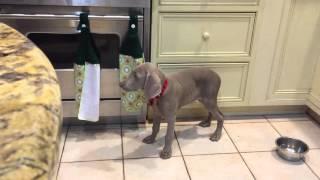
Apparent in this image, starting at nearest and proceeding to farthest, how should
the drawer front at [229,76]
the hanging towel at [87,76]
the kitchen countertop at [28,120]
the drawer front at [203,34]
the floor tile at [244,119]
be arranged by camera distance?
the kitchen countertop at [28,120]
the hanging towel at [87,76]
the drawer front at [203,34]
the drawer front at [229,76]
the floor tile at [244,119]

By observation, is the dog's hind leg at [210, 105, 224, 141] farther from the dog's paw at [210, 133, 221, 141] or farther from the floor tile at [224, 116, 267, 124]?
the floor tile at [224, 116, 267, 124]

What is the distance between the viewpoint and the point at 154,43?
1.87 metres

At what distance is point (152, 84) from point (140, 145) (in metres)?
0.46

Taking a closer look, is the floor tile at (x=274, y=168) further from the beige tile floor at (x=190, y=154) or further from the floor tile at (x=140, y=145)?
the floor tile at (x=140, y=145)

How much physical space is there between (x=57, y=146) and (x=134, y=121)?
5.39 ft

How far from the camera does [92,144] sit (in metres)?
1.89

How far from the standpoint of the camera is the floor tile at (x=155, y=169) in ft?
5.39

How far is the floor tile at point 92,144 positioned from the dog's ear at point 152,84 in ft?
1.41

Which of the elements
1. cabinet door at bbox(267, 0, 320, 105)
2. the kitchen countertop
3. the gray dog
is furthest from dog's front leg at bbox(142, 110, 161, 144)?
the kitchen countertop

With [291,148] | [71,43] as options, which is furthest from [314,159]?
[71,43]

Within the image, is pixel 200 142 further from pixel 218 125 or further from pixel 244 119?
pixel 244 119

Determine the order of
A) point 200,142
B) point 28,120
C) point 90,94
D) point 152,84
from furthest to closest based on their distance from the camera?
point 200,142 < point 90,94 < point 152,84 < point 28,120

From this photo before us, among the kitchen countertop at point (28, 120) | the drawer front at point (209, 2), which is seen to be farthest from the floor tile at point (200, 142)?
the kitchen countertop at point (28, 120)

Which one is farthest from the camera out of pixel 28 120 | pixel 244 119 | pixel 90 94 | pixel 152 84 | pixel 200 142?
pixel 244 119
